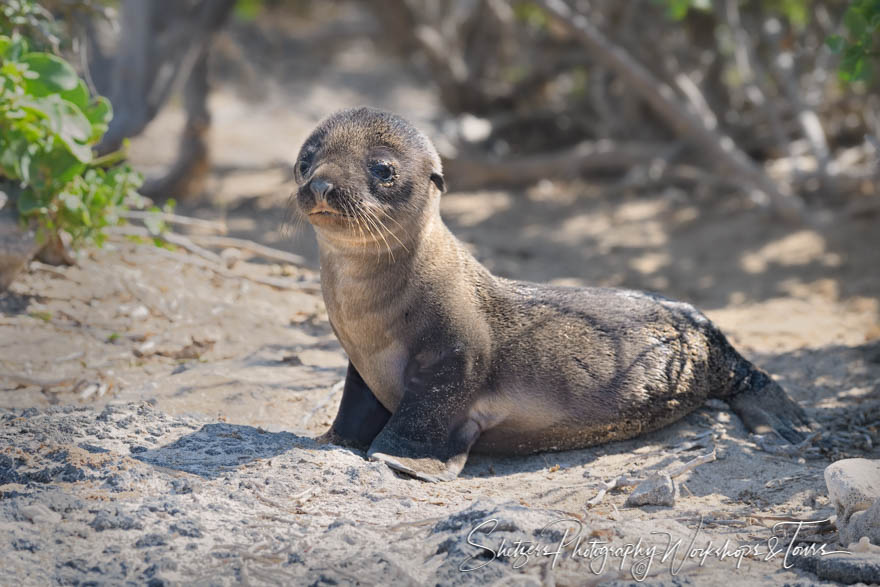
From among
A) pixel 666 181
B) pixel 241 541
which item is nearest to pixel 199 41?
pixel 666 181

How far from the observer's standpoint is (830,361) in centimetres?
613

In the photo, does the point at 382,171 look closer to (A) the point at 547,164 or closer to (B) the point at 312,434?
(B) the point at 312,434

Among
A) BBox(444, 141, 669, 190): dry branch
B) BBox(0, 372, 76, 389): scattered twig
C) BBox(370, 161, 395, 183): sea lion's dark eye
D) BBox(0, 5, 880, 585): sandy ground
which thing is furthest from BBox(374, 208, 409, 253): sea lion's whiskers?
BBox(444, 141, 669, 190): dry branch

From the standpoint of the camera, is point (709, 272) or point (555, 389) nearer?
point (555, 389)

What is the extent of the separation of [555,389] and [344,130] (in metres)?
1.59

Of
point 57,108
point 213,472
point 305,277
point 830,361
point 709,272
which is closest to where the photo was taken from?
point 213,472

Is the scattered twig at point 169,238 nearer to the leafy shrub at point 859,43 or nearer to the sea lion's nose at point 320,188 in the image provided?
the sea lion's nose at point 320,188

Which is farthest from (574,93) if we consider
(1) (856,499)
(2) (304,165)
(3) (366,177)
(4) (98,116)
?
(1) (856,499)

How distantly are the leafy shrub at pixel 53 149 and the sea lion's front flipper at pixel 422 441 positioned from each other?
237 cm

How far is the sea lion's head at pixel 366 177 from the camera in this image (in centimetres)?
410

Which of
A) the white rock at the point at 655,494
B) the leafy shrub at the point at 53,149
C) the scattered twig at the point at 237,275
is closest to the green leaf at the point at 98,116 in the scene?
the leafy shrub at the point at 53,149

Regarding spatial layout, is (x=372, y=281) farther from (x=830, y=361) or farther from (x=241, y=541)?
(x=830, y=361)

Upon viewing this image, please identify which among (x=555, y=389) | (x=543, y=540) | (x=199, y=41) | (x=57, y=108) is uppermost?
(x=199, y=41)

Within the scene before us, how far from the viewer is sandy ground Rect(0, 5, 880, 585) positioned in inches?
128
